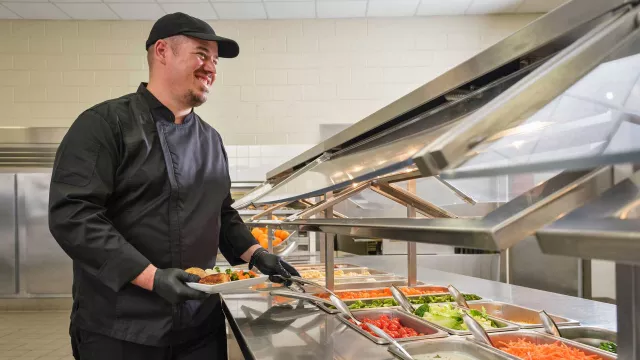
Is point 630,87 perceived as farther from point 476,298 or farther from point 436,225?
point 476,298

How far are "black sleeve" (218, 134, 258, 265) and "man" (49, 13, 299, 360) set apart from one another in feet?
0.61

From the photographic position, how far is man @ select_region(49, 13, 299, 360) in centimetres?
172

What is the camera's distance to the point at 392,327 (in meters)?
1.80

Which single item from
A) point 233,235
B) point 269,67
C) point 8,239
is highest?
point 269,67

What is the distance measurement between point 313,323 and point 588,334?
91 cm

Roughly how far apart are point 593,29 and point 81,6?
240 inches

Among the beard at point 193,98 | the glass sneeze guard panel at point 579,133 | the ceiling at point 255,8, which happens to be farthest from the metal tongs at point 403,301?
the ceiling at point 255,8

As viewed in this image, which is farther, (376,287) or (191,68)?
(376,287)

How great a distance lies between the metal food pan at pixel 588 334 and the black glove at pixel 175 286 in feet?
3.66

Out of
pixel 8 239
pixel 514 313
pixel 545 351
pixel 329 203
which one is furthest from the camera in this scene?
pixel 8 239

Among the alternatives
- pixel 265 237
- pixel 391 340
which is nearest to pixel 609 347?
pixel 391 340

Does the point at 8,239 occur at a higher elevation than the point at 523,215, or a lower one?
lower

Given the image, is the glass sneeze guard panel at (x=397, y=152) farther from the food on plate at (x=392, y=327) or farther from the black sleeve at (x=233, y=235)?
the black sleeve at (x=233, y=235)

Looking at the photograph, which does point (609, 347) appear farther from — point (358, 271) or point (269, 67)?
point (269, 67)
